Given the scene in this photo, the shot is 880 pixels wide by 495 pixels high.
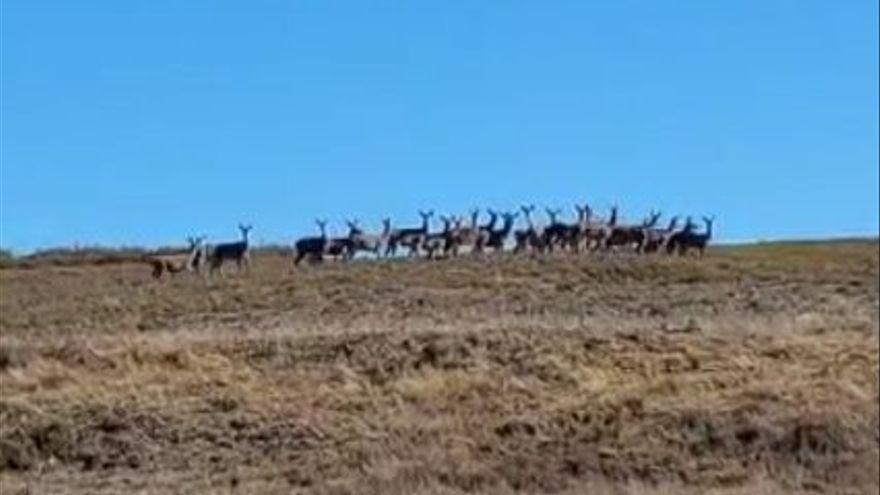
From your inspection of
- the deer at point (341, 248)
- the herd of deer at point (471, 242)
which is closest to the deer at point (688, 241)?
the herd of deer at point (471, 242)

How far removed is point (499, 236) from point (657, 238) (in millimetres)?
7265

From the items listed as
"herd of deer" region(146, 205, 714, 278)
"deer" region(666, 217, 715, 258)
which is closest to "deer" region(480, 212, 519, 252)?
"herd of deer" region(146, 205, 714, 278)

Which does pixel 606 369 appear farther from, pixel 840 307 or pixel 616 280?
pixel 840 307

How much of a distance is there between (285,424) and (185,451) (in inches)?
27.9

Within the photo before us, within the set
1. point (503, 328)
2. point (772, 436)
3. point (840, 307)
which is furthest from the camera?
point (503, 328)

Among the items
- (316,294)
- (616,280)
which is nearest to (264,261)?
(316,294)

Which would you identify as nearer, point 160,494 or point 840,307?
point 840,307

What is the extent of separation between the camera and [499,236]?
22578 mm

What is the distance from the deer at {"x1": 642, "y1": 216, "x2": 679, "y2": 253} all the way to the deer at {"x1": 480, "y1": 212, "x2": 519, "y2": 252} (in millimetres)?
6249

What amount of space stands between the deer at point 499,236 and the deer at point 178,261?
4823 mm

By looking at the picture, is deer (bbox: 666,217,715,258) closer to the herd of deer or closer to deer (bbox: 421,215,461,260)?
the herd of deer

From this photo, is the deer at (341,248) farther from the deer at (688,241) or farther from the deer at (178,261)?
the deer at (688,241)

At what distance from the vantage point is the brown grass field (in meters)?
6.82

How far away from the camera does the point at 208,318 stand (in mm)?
12648
